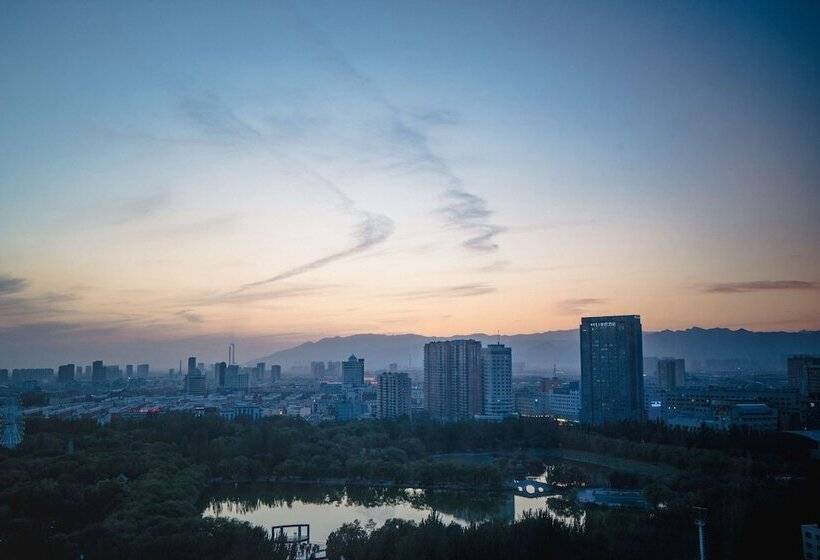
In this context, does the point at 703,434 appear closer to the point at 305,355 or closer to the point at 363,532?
the point at 363,532

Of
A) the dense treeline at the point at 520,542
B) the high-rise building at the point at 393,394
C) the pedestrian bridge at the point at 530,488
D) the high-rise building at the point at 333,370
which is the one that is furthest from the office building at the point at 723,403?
the high-rise building at the point at 333,370

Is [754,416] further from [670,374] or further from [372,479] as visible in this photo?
[670,374]

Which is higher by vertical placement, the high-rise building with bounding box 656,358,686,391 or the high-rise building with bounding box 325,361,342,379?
the high-rise building with bounding box 656,358,686,391

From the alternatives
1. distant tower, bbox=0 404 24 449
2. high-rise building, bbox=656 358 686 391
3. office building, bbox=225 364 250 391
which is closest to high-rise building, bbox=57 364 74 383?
office building, bbox=225 364 250 391

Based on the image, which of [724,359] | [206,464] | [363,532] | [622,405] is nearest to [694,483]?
[363,532]

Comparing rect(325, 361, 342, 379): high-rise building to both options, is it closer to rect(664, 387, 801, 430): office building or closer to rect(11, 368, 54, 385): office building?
rect(11, 368, 54, 385): office building

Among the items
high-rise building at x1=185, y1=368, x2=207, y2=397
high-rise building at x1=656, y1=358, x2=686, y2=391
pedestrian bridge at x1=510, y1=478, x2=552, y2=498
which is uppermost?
high-rise building at x1=656, y1=358, x2=686, y2=391

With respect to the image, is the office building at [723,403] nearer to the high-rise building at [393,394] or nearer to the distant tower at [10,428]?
the high-rise building at [393,394]
